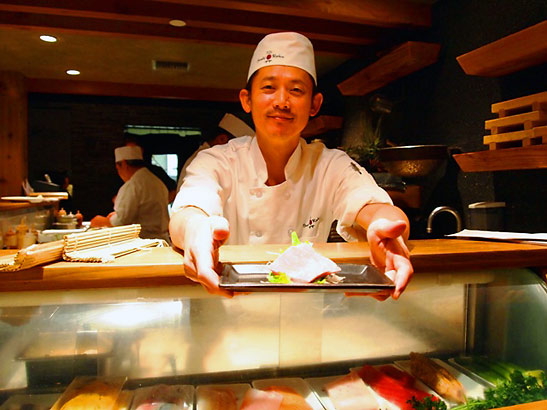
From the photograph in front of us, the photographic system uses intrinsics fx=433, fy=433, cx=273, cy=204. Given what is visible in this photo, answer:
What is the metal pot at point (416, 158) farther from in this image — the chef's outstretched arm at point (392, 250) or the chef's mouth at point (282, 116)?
the chef's outstretched arm at point (392, 250)

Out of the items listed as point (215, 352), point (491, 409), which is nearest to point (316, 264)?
point (215, 352)

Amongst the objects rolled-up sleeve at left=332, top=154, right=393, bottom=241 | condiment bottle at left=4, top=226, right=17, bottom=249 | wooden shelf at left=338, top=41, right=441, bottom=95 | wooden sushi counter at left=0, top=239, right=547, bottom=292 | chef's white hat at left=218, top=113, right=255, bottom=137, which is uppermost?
wooden shelf at left=338, top=41, right=441, bottom=95

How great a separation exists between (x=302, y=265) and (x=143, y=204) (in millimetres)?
4261

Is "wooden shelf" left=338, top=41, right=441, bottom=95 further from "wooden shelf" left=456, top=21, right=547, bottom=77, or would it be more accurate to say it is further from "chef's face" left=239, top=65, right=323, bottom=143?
"chef's face" left=239, top=65, right=323, bottom=143

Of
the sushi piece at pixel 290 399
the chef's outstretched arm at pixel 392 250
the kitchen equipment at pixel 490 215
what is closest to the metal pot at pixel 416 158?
the kitchen equipment at pixel 490 215

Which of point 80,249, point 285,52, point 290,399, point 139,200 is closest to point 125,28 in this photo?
point 139,200

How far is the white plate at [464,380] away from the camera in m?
1.50

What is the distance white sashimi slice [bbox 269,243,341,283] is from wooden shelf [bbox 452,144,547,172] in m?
1.77

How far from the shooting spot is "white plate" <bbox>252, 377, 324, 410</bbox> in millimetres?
1424

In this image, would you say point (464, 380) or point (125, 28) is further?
point (125, 28)

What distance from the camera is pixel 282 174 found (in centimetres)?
216

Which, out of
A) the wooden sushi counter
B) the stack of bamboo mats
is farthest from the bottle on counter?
the wooden sushi counter

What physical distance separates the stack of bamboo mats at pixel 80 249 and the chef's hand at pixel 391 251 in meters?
0.75

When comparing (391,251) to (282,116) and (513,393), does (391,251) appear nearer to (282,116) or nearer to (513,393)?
(513,393)
